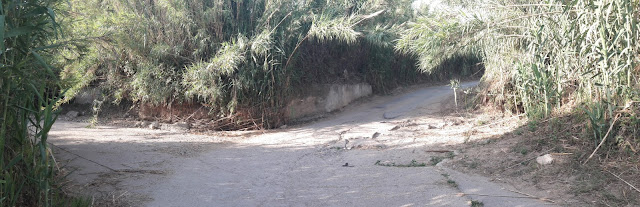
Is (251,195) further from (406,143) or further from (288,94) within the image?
(288,94)

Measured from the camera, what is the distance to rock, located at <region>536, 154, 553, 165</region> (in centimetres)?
491

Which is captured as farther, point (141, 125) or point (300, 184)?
point (141, 125)

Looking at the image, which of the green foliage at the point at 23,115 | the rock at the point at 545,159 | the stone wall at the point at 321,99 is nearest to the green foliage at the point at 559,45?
the rock at the point at 545,159

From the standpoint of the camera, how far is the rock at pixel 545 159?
491 centimetres

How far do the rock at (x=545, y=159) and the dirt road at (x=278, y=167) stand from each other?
693 millimetres

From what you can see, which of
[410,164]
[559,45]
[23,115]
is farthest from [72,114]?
[559,45]

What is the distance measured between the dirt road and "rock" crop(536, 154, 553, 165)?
0.69 m

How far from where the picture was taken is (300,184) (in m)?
5.02

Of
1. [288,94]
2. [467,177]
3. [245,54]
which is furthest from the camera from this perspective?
[288,94]

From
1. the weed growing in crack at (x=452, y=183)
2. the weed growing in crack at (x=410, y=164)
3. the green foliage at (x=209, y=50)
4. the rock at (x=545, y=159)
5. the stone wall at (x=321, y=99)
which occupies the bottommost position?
the weed growing in crack at (x=452, y=183)

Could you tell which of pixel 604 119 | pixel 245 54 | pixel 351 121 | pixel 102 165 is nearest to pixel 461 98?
pixel 351 121

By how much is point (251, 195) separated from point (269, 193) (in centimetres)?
19

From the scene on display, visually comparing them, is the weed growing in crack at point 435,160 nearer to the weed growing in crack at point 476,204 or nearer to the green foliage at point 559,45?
the green foliage at point 559,45

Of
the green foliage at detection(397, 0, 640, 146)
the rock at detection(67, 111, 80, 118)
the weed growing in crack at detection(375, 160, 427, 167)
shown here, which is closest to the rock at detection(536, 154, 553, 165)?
the green foliage at detection(397, 0, 640, 146)
